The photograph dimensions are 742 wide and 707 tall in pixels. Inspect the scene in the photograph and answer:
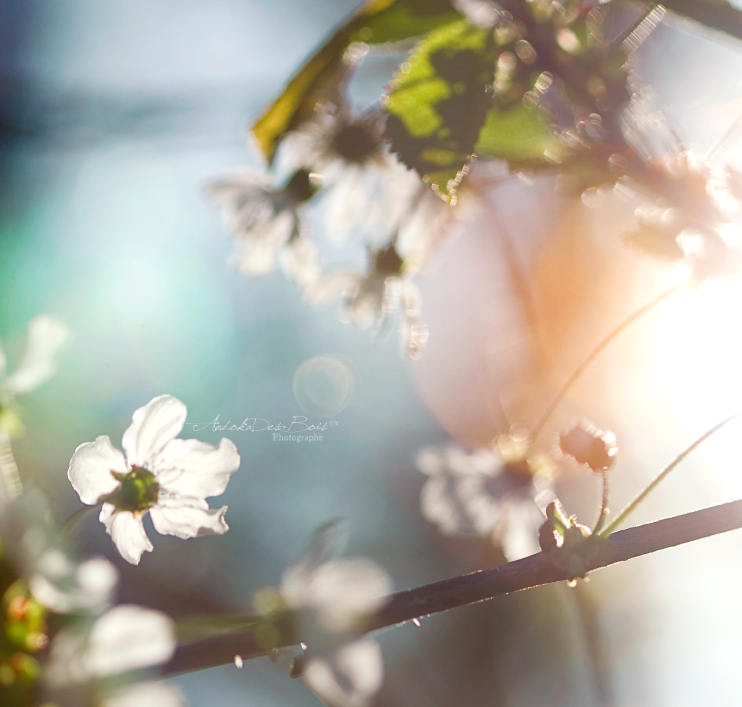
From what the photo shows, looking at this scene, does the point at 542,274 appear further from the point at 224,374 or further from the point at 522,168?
the point at 224,374

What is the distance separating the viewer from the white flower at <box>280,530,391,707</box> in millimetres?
410

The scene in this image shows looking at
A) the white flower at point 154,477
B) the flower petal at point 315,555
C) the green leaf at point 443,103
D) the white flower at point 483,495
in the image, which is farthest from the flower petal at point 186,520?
the white flower at point 483,495

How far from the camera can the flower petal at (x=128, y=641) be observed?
393 mm

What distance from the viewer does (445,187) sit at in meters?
0.43

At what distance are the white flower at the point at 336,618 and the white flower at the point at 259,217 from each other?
38 cm

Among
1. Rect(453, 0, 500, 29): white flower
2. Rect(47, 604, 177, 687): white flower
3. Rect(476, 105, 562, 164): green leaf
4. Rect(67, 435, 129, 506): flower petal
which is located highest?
Rect(453, 0, 500, 29): white flower

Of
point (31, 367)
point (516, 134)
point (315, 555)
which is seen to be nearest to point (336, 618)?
point (315, 555)

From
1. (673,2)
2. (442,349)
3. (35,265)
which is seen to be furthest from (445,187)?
(35,265)

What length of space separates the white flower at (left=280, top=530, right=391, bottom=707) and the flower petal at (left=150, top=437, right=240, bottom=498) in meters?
0.14

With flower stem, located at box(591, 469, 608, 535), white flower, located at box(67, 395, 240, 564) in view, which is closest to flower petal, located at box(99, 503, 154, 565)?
white flower, located at box(67, 395, 240, 564)

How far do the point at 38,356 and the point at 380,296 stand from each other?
1.39ft

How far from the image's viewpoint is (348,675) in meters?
0.52

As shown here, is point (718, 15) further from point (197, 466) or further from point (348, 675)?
point (348, 675)

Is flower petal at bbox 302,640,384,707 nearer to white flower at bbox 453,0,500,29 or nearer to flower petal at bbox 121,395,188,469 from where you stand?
flower petal at bbox 121,395,188,469
